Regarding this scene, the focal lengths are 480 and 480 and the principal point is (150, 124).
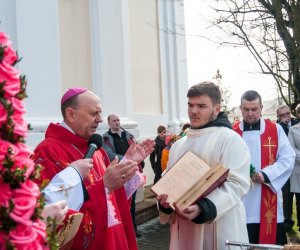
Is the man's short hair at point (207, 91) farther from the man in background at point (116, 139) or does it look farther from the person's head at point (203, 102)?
the man in background at point (116, 139)

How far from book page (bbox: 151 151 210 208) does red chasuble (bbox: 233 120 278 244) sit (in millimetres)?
1858

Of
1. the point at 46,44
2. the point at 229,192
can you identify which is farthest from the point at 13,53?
the point at 46,44

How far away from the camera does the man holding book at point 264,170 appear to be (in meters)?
4.51

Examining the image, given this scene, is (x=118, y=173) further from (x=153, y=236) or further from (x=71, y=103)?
(x=153, y=236)

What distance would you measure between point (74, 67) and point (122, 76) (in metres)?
1.26

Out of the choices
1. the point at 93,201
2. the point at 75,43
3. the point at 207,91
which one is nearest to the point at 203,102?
the point at 207,91

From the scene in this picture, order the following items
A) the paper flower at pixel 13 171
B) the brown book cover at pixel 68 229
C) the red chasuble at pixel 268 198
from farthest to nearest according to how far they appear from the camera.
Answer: the red chasuble at pixel 268 198 → the brown book cover at pixel 68 229 → the paper flower at pixel 13 171

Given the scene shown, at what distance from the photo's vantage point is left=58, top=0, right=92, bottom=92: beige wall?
8.12 metres

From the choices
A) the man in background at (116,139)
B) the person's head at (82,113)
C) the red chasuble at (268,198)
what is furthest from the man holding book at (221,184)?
the man in background at (116,139)

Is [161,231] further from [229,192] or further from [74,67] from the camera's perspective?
[229,192]

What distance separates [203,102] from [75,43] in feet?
19.0

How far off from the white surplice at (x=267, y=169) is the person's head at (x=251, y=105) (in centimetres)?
17

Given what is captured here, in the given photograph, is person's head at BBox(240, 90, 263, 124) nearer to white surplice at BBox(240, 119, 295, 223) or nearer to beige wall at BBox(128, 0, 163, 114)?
white surplice at BBox(240, 119, 295, 223)

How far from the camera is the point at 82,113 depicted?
2.98 m
